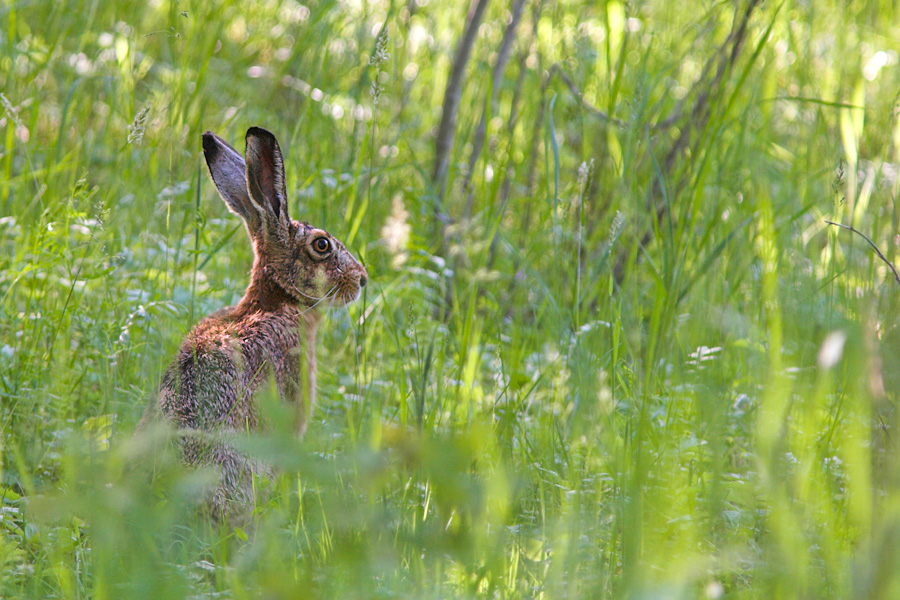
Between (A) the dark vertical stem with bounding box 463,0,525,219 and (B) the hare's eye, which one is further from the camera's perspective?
(A) the dark vertical stem with bounding box 463,0,525,219

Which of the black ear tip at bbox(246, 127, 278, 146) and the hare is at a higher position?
the black ear tip at bbox(246, 127, 278, 146)

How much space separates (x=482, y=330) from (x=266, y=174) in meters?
1.29

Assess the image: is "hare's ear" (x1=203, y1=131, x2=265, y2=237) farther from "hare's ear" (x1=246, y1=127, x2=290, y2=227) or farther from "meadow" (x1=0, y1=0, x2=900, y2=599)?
"meadow" (x1=0, y1=0, x2=900, y2=599)

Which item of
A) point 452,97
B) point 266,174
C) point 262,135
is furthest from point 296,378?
point 452,97

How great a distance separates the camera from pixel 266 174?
3711mm

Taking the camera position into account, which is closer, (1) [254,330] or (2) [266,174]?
(1) [254,330]

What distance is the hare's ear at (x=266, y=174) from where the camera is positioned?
11.7 ft

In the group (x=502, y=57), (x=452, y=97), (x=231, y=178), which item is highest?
(x=502, y=57)

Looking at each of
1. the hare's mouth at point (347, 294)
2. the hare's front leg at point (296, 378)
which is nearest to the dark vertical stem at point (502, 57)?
the hare's mouth at point (347, 294)

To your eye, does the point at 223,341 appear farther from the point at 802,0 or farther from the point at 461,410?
the point at 802,0

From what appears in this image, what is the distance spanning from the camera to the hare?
2955 mm

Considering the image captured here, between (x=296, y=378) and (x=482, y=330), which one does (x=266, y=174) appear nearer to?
(x=296, y=378)

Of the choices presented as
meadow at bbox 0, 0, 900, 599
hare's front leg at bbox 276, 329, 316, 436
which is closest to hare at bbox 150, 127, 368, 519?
hare's front leg at bbox 276, 329, 316, 436

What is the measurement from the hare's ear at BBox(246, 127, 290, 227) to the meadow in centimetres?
34
